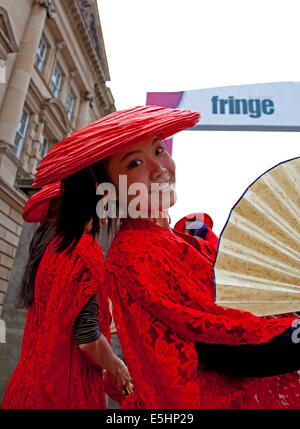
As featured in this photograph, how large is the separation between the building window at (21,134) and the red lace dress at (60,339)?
33.9 ft

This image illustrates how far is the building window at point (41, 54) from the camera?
39.0 feet

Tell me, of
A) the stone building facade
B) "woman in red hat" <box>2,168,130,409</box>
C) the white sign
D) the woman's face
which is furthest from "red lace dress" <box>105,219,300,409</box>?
the stone building facade

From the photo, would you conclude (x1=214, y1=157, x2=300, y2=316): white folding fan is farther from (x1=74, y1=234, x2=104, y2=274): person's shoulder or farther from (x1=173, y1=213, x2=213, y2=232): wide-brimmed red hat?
(x1=74, y1=234, x2=104, y2=274): person's shoulder

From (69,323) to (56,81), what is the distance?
1485 cm

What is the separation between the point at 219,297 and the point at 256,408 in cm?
34

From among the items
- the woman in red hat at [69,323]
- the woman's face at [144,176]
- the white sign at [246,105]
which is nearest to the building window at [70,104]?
the white sign at [246,105]

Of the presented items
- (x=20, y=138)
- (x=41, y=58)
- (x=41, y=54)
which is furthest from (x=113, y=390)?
(x=41, y=54)

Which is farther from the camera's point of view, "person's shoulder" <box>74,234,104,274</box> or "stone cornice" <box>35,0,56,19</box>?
"stone cornice" <box>35,0,56,19</box>

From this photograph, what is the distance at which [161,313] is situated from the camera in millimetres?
783

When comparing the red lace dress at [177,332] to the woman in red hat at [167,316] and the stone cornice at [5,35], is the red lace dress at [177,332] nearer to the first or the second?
the woman in red hat at [167,316]

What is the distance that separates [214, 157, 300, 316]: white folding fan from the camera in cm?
71

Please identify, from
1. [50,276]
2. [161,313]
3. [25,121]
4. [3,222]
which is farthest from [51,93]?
[161,313]

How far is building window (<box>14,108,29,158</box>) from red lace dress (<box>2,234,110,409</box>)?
1034cm
